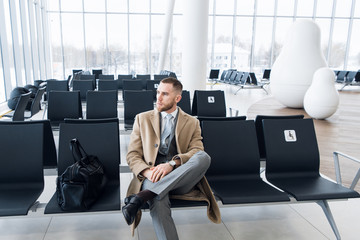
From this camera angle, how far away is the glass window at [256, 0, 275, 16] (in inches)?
633

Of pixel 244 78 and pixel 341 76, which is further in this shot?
pixel 341 76

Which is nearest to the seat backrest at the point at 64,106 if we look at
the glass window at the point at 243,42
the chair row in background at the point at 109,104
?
the chair row in background at the point at 109,104

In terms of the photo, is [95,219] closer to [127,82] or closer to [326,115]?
[127,82]

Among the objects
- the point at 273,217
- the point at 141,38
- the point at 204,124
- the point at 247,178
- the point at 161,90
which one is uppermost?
the point at 141,38

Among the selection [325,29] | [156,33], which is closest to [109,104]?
[156,33]

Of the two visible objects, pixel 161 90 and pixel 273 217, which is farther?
pixel 273 217

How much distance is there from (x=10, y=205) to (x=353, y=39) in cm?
1935

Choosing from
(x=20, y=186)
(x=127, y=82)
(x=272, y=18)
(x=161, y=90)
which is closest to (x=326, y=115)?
(x=127, y=82)

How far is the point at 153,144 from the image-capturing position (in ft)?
7.80

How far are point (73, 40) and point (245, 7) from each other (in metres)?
8.89

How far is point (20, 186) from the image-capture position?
239cm

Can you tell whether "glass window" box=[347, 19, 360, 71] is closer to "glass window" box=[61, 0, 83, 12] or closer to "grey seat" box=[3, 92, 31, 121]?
"glass window" box=[61, 0, 83, 12]

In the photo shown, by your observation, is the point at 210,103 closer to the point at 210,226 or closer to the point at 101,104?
the point at 101,104

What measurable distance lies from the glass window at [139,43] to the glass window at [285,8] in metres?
7.04
